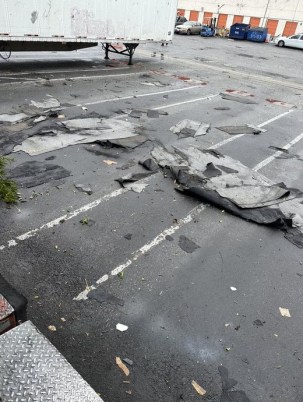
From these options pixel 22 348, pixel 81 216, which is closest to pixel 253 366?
pixel 22 348

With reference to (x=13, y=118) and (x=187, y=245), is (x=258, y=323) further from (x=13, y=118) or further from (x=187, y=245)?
(x=13, y=118)

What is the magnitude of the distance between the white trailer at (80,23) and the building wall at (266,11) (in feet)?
116

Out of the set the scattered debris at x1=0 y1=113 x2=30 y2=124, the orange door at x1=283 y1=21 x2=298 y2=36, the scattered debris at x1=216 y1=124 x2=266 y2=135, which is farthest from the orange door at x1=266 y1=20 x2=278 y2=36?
the scattered debris at x1=0 y1=113 x2=30 y2=124

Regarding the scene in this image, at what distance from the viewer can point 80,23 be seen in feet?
46.3

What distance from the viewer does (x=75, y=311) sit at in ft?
12.2

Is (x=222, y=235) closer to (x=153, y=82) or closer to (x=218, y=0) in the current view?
(x=153, y=82)

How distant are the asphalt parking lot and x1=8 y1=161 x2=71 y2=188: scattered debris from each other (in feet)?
0.61

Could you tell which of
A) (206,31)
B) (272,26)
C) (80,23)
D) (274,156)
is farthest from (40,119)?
(272,26)

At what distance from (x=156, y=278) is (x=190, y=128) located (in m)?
6.12

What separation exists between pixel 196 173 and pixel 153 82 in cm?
924

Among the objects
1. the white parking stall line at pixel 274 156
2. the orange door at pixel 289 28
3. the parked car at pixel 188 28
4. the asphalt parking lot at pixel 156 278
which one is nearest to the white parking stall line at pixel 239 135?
the asphalt parking lot at pixel 156 278

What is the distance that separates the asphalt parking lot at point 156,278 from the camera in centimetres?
324

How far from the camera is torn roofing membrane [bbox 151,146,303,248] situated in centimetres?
562

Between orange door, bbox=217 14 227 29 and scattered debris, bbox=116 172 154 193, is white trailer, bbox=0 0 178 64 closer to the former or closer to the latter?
scattered debris, bbox=116 172 154 193
